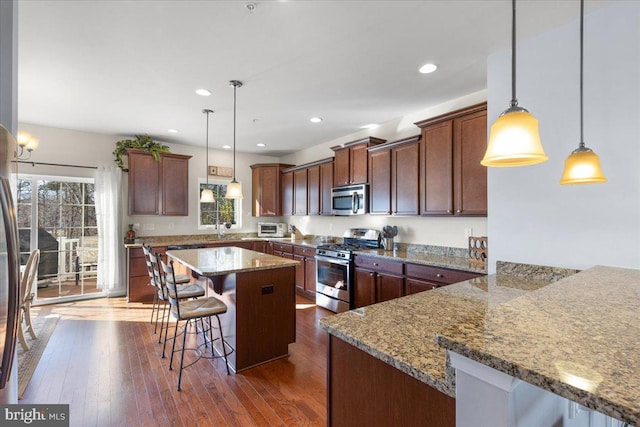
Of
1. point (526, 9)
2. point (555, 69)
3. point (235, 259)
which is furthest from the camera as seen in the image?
point (235, 259)

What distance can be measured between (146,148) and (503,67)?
5039 mm

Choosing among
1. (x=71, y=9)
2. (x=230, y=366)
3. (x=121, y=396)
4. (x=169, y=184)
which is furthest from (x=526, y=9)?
(x=169, y=184)

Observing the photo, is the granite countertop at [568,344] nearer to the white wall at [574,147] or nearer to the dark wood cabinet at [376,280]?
the white wall at [574,147]

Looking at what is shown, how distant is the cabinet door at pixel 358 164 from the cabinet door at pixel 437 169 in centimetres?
98


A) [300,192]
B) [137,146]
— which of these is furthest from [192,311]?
[137,146]

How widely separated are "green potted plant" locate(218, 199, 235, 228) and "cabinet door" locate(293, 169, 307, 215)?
4.72ft

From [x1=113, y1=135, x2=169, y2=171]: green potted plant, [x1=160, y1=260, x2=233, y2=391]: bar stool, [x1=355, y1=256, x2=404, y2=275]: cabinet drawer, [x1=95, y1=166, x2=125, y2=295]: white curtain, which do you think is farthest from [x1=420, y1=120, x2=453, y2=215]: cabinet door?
[x1=95, y1=166, x2=125, y2=295]: white curtain

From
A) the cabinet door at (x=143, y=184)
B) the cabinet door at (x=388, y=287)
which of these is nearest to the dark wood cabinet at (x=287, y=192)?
the cabinet door at (x=143, y=184)

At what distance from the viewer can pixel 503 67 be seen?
2408 mm

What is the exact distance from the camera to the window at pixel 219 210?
5891mm

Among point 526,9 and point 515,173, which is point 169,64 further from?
point 515,173

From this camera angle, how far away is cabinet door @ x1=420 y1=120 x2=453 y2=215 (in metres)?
3.13

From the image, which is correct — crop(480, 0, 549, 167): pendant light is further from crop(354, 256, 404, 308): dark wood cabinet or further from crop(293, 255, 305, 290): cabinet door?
crop(293, 255, 305, 290): cabinet door

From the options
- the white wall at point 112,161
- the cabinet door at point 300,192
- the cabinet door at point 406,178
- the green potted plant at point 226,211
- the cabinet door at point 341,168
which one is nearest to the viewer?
the cabinet door at point 406,178
